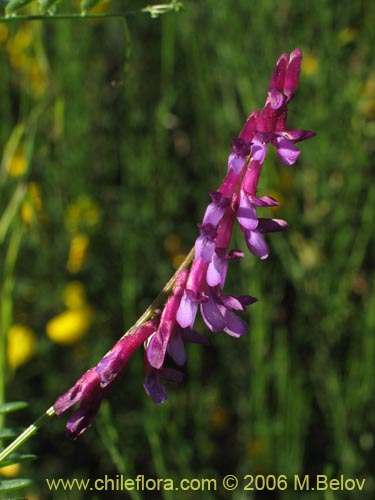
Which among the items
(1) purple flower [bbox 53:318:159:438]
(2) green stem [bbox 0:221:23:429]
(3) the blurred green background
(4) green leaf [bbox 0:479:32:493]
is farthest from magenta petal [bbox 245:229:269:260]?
(3) the blurred green background

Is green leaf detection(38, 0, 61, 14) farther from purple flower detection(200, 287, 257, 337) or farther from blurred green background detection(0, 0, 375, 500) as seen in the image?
blurred green background detection(0, 0, 375, 500)

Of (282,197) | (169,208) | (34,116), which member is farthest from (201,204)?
(34,116)

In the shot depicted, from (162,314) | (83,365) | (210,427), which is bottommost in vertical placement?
(210,427)

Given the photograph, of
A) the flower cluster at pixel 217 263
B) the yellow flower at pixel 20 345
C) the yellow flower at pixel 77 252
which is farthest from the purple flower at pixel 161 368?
the yellow flower at pixel 77 252

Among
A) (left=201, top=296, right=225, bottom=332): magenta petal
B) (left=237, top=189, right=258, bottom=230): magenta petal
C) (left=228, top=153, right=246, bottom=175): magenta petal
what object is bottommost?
(left=201, top=296, right=225, bottom=332): magenta petal

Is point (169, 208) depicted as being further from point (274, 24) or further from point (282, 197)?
point (274, 24)

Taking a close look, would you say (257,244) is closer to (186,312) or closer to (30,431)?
(186,312)
